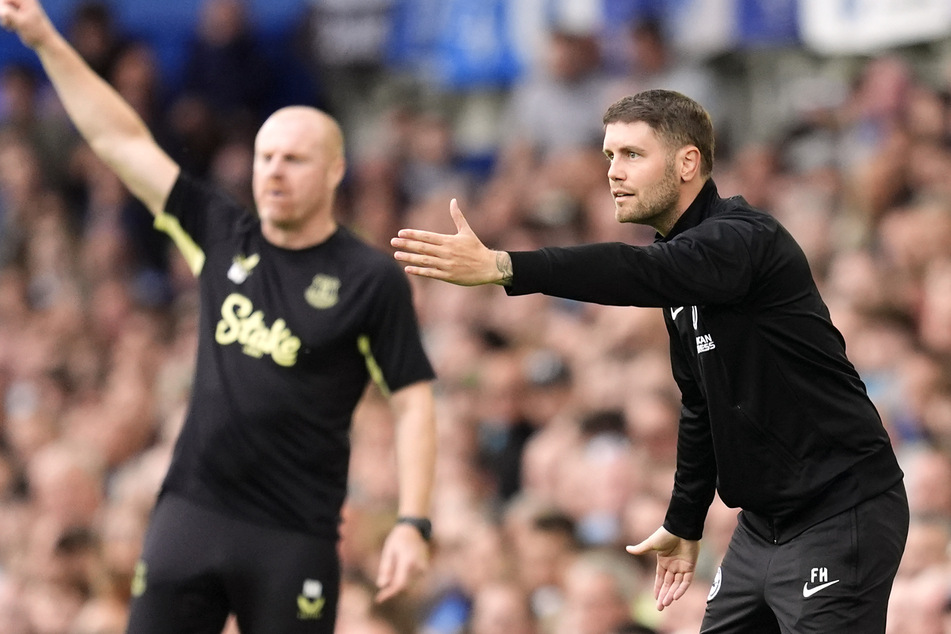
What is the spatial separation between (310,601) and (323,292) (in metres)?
1.10

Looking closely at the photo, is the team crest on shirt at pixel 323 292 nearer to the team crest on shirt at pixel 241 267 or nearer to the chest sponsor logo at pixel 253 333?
the chest sponsor logo at pixel 253 333

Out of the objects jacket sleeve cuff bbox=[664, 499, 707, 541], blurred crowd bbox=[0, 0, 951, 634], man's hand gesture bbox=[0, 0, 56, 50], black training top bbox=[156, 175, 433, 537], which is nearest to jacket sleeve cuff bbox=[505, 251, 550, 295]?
jacket sleeve cuff bbox=[664, 499, 707, 541]

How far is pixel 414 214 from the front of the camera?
11.5 m

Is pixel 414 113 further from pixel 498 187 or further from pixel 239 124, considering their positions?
pixel 498 187

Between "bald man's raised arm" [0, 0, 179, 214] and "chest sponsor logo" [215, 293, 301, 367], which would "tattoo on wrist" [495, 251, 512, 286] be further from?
"bald man's raised arm" [0, 0, 179, 214]

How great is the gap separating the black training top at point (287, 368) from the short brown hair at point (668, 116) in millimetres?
1401

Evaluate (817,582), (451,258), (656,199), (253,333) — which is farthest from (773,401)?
(253,333)

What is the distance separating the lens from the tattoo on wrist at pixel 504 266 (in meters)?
3.78

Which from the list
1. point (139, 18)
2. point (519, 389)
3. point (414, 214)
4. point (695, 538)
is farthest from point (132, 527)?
point (139, 18)

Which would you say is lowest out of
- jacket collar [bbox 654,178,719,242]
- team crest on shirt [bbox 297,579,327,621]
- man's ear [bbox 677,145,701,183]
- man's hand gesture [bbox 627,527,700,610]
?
team crest on shirt [bbox 297,579,327,621]

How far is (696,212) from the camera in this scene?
4.30 metres

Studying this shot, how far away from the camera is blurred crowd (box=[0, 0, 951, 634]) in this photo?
729cm

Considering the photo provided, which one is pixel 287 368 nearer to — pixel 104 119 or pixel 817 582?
pixel 104 119

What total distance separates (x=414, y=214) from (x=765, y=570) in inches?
296
